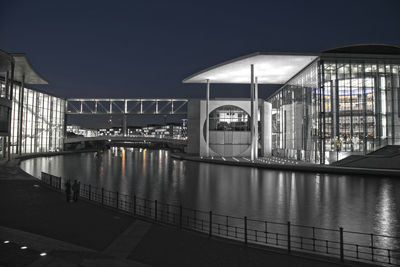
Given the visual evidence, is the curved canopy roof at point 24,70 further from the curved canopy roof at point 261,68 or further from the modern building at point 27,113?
the curved canopy roof at point 261,68

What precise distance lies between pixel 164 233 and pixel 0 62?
32.2 meters

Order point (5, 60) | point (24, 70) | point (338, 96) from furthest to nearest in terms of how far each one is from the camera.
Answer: point (24, 70) → point (338, 96) → point (5, 60)

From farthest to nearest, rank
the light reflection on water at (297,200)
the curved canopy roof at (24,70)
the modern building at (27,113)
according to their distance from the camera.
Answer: the curved canopy roof at (24,70) → the modern building at (27,113) → the light reflection on water at (297,200)

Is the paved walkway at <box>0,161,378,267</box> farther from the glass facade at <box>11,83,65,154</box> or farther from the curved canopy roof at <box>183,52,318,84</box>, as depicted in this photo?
the glass facade at <box>11,83,65,154</box>

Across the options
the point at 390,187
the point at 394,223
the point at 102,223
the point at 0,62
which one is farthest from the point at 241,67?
the point at 102,223

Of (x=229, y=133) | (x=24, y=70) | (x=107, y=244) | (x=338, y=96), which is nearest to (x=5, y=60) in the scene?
(x=24, y=70)

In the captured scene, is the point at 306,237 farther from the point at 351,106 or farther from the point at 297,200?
the point at 351,106

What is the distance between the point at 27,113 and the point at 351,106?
52.3 m

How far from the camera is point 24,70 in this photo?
138 feet

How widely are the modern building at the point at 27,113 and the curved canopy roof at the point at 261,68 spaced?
25775 millimetres

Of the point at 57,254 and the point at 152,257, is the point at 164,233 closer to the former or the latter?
the point at 152,257

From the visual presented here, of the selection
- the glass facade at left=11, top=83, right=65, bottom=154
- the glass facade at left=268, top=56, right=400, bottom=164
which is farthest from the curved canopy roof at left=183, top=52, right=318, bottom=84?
the glass facade at left=11, top=83, right=65, bottom=154

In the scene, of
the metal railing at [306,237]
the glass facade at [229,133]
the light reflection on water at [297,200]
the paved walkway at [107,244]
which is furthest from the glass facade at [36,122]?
the metal railing at [306,237]

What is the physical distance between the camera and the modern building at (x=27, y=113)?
35.6 meters
